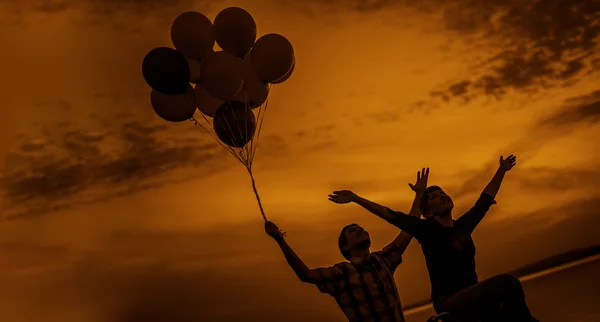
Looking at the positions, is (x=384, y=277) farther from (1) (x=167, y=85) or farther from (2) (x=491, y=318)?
(1) (x=167, y=85)

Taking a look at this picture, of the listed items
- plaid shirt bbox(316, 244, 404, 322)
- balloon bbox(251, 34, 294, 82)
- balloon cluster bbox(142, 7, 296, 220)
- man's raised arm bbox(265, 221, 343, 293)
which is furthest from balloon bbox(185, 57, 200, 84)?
plaid shirt bbox(316, 244, 404, 322)

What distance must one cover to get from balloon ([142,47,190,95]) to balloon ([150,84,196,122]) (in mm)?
127

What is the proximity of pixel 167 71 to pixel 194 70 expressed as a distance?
23cm

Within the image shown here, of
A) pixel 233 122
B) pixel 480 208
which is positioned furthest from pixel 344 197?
pixel 233 122

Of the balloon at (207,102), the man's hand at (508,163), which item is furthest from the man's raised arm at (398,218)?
the balloon at (207,102)

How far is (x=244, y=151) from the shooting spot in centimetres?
449

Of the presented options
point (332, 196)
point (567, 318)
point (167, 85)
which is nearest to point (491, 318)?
point (332, 196)

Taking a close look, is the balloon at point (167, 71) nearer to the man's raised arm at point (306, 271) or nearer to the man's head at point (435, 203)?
the man's raised arm at point (306, 271)

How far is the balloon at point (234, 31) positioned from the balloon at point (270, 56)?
0.26 ft

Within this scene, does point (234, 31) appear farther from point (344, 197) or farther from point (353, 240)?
point (353, 240)

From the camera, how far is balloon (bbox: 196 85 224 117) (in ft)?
14.5

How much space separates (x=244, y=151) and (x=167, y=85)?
25.8 inches

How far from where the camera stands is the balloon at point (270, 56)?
4.28 meters

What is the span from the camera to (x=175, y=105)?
14.4 ft
